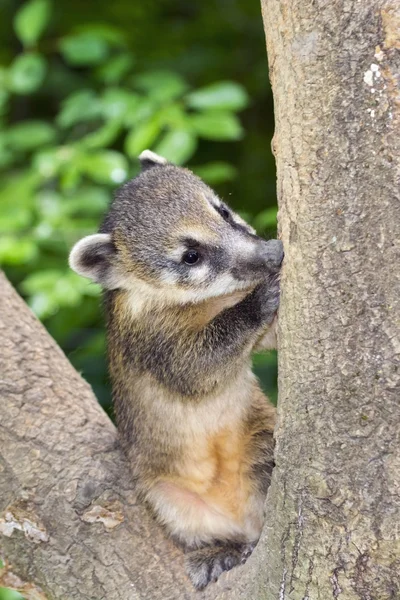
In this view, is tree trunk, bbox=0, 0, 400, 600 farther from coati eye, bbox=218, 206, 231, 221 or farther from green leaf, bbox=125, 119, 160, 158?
green leaf, bbox=125, 119, 160, 158

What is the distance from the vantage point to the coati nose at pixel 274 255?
147 inches

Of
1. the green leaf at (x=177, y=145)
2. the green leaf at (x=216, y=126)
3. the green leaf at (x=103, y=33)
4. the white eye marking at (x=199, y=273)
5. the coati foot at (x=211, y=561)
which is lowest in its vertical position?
the coati foot at (x=211, y=561)

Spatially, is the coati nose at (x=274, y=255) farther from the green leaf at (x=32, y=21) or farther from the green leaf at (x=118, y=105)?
the green leaf at (x=32, y=21)

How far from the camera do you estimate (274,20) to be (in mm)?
2951

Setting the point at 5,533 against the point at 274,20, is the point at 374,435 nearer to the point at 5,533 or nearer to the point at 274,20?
the point at 274,20

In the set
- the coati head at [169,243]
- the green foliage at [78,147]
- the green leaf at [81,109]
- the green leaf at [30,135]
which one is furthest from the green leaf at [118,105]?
the coati head at [169,243]

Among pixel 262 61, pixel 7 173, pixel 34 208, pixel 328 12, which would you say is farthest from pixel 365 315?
pixel 262 61

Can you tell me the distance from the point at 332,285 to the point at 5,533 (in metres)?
1.89

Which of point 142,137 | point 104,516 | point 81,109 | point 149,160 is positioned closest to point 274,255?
point 104,516

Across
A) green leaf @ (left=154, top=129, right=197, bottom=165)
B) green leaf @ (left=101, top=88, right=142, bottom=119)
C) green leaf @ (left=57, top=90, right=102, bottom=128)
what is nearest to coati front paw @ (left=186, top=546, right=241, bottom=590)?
green leaf @ (left=154, top=129, right=197, bottom=165)

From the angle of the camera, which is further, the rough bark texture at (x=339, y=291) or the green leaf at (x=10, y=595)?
the green leaf at (x=10, y=595)

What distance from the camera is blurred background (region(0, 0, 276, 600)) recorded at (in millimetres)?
5816

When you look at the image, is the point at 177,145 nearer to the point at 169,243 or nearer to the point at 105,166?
the point at 105,166

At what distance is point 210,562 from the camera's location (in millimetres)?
4055
